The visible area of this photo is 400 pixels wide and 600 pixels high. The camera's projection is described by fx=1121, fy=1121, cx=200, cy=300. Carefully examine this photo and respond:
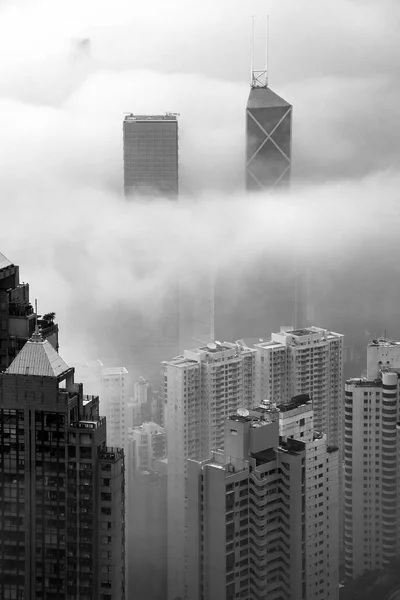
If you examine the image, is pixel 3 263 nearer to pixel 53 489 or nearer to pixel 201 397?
pixel 53 489

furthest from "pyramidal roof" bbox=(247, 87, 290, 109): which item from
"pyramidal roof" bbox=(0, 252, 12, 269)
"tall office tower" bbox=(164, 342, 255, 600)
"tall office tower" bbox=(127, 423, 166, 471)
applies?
"pyramidal roof" bbox=(0, 252, 12, 269)

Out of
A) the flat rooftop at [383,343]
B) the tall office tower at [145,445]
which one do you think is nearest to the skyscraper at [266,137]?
the flat rooftop at [383,343]

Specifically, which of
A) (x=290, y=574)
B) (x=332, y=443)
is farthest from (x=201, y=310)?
(x=290, y=574)

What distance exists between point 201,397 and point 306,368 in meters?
1.06

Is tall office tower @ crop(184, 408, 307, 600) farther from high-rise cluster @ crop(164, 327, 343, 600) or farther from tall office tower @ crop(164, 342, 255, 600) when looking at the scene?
tall office tower @ crop(164, 342, 255, 600)

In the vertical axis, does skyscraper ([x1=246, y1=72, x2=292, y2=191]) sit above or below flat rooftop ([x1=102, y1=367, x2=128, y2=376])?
above

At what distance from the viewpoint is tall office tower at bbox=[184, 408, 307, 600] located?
243 inches

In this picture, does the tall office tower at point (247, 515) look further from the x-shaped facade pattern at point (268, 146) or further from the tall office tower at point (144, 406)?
the x-shaped facade pattern at point (268, 146)

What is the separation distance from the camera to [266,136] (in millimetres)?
9344

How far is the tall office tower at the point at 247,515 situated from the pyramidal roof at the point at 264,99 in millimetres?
3679

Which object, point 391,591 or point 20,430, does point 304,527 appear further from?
point 20,430

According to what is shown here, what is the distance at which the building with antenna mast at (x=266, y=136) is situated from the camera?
930 cm

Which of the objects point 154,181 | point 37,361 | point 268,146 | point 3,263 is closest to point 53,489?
point 37,361

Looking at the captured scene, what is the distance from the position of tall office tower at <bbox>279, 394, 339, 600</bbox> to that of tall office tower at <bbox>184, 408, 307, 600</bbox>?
19 cm
